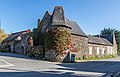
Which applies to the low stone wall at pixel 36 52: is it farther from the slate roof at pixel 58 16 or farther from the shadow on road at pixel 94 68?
the shadow on road at pixel 94 68

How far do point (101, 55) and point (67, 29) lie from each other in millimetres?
18096

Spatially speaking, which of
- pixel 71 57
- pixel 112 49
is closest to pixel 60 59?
pixel 71 57

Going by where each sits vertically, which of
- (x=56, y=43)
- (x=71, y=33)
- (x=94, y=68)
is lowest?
(x=94, y=68)

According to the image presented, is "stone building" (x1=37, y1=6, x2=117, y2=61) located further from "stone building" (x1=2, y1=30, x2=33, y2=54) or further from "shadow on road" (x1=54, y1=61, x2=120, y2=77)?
"shadow on road" (x1=54, y1=61, x2=120, y2=77)

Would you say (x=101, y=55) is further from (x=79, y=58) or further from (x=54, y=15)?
(x=54, y=15)

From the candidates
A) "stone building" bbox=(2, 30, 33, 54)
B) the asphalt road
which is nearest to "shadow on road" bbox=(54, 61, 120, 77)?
the asphalt road

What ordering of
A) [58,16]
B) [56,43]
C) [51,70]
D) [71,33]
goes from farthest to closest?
1. [71,33]
2. [58,16]
3. [56,43]
4. [51,70]

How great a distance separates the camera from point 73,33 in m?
34.1

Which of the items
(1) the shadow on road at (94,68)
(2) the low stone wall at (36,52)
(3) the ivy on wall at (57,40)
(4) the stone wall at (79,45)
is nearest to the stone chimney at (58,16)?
(3) the ivy on wall at (57,40)

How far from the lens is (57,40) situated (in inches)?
1190

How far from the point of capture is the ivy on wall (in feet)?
99.0

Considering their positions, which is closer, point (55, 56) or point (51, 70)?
point (51, 70)

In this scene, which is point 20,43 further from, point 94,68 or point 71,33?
point 94,68

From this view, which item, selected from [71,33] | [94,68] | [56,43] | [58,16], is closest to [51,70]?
[94,68]
